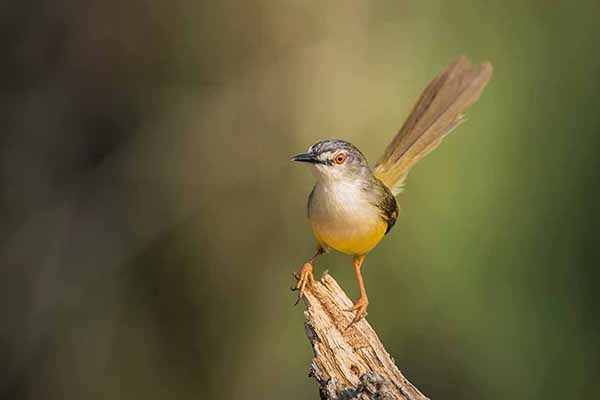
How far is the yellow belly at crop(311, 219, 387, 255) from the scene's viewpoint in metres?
4.37

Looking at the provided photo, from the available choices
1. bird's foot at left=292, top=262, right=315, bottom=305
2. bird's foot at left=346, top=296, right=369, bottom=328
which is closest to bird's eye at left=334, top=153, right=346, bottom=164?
bird's foot at left=292, top=262, right=315, bottom=305

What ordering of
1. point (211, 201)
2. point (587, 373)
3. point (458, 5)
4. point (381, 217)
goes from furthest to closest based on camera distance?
point (211, 201)
point (458, 5)
point (587, 373)
point (381, 217)

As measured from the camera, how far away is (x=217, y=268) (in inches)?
281

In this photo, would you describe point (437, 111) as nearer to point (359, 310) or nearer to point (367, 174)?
point (367, 174)

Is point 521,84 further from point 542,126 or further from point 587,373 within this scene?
point 587,373

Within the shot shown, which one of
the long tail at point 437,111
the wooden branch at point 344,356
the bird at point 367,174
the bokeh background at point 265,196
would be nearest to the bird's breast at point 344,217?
the bird at point 367,174

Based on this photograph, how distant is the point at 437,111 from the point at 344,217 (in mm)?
1139

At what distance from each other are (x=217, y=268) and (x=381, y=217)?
2813 millimetres

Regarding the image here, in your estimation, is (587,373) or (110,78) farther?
(110,78)

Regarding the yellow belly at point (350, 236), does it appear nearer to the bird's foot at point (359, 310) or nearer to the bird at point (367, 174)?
the bird at point (367, 174)

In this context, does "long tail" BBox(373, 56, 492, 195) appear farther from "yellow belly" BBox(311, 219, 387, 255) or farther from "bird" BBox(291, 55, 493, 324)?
"yellow belly" BBox(311, 219, 387, 255)

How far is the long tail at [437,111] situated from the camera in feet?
16.8

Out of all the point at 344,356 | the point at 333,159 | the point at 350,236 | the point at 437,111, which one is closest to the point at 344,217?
the point at 350,236

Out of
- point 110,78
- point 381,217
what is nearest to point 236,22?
point 110,78
